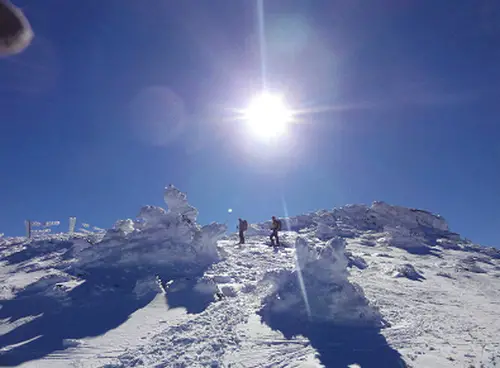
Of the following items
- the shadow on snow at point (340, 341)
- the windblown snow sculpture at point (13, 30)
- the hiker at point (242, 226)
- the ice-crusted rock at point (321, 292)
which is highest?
the hiker at point (242, 226)

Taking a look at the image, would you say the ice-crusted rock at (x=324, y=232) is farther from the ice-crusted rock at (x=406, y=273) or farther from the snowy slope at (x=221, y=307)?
the ice-crusted rock at (x=406, y=273)

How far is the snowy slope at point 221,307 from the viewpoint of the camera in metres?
7.39

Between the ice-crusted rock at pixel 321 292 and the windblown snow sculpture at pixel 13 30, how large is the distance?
347 inches

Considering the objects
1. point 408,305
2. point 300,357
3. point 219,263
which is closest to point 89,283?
point 219,263

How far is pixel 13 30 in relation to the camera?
2182 mm

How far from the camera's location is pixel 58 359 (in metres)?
7.27

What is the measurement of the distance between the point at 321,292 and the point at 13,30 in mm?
9484

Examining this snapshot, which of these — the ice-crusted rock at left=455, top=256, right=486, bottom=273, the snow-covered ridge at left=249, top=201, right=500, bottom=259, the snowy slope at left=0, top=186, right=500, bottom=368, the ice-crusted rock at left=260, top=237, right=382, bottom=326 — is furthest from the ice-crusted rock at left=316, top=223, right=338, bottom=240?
the ice-crusted rock at left=260, top=237, right=382, bottom=326

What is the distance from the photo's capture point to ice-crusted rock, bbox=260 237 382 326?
9.23 metres

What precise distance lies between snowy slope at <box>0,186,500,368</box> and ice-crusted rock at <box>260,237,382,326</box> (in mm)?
31

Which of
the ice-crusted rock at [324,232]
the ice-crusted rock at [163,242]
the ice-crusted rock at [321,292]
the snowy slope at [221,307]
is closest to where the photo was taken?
the snowy slope at [221,307]

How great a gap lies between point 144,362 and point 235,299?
13.7 ft

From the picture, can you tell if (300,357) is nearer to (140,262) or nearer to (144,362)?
(144,362)

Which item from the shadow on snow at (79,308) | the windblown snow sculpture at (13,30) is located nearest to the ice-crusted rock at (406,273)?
the shadow on snow at (79,308)
